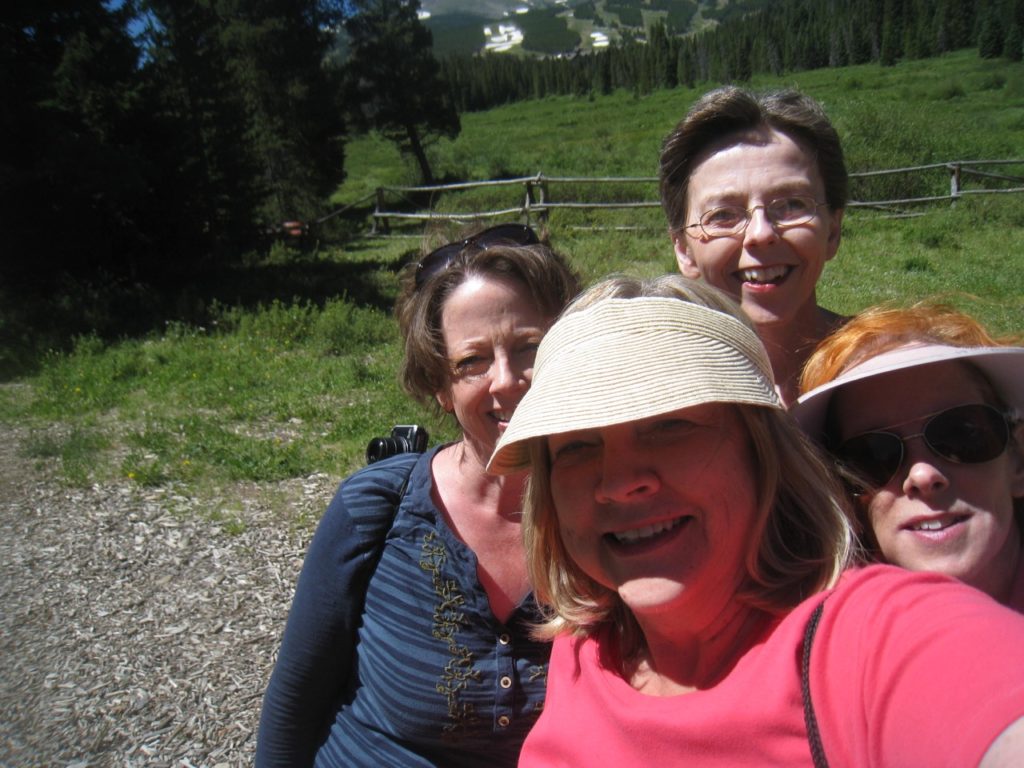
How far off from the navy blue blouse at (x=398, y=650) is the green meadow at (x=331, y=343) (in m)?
0.97

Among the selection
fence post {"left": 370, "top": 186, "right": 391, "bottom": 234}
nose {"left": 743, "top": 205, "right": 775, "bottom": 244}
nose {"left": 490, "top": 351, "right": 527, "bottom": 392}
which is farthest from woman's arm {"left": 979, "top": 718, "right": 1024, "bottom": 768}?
fence post {"left": 370, "top": 186, "right": 391, "bottom": 234}

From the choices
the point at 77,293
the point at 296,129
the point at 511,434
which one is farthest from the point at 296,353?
the point at 296,129

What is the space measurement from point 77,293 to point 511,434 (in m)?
12.9

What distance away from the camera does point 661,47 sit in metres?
70.8

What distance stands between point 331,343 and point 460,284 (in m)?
8.06

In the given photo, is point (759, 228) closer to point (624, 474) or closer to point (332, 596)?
point (624, 474)

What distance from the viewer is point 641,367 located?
4.07 feet

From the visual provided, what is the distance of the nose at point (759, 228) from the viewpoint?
6.63ft

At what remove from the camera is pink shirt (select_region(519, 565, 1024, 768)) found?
937 millimetres

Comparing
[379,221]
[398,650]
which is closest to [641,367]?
[398,650]

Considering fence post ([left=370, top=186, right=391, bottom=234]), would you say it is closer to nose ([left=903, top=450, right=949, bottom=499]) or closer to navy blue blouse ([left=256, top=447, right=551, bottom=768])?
navy blue blouse ([left=256, top=447, right=551, bottom=768])

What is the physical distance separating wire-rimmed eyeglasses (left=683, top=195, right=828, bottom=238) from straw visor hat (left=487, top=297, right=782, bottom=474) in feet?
2.65

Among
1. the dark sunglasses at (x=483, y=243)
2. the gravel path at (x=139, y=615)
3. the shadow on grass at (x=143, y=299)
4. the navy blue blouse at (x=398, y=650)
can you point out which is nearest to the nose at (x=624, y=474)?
the navy blue blouse at (x=398, y=650)

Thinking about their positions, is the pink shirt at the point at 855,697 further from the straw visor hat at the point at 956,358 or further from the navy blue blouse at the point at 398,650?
the navy blue blouse at the point at 398,650
